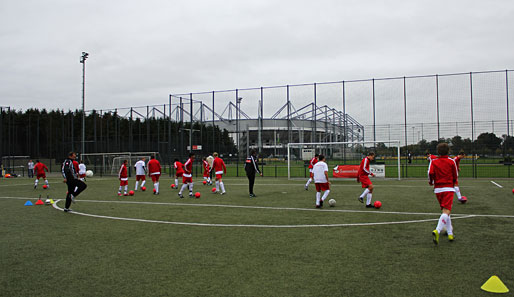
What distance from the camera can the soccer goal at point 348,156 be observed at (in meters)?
25.1

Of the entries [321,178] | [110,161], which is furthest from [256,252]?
[110,161]

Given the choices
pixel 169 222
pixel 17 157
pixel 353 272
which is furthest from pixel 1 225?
pixel 17 157

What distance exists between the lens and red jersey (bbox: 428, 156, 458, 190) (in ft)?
24.4

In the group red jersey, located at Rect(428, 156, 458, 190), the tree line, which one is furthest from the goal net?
red jersey, located at Rect(428, 156, 458, 190)

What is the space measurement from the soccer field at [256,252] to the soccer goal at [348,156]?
44.5ft

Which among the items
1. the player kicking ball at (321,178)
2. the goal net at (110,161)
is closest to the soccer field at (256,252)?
the player kicking ball at (321,178)

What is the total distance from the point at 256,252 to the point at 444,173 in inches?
164

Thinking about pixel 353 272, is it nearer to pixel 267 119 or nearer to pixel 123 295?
pixel 123 295

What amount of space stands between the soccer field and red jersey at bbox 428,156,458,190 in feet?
3.66

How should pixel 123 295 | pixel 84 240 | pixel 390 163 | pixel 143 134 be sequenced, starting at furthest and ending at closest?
pixel 143 134, pixel 390 163, pixel 84 240, pixel 123 295

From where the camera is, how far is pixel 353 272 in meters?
5.38

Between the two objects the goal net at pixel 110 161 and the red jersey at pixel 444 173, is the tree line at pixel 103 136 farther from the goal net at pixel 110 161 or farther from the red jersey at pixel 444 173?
the red jersey at pixel 444 173

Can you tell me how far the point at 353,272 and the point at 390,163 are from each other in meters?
22.1

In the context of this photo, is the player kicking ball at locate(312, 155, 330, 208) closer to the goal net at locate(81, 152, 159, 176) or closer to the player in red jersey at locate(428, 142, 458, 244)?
the player in red jersey at locate(428, 142, 458, 244)
